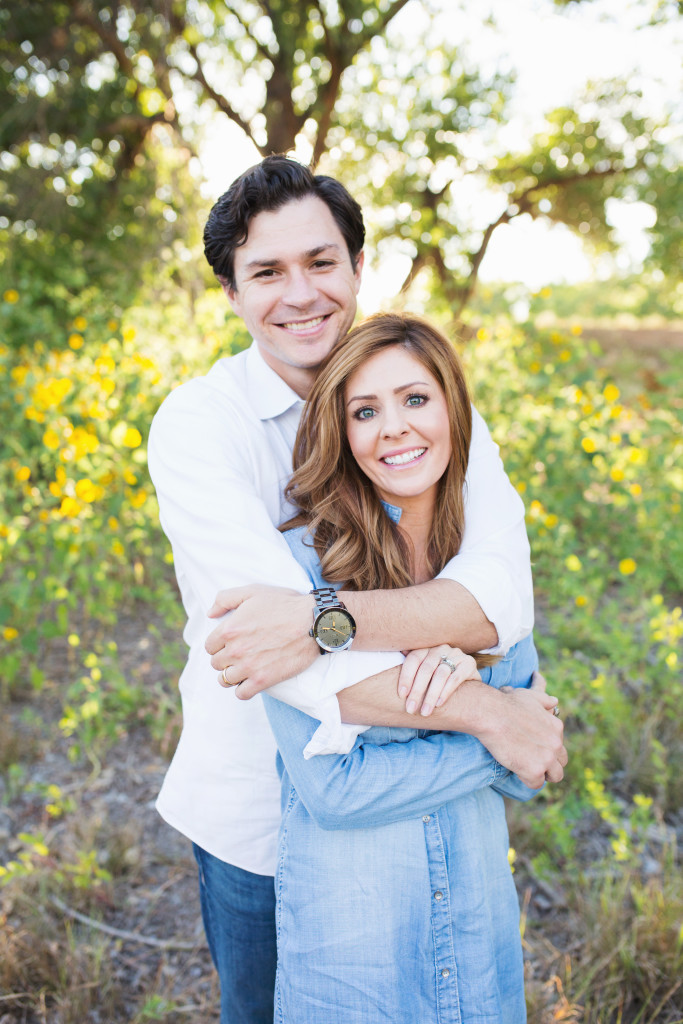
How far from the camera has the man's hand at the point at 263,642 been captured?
1.18m

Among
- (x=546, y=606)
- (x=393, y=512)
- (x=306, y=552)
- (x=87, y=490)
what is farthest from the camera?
(x=546, y=606)

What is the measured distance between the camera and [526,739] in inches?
51.6

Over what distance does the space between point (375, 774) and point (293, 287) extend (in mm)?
1066

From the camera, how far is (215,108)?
26.3 feet

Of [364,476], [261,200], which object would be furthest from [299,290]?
[364,476]

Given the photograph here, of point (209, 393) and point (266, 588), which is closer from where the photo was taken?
point (266, 588)

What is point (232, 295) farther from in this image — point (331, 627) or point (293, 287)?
point (331, 627)

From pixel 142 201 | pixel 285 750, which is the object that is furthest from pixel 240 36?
pixel 285 750

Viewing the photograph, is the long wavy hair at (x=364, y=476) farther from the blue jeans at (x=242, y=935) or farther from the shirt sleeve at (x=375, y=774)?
the blue jeans at (x=242, y=935)

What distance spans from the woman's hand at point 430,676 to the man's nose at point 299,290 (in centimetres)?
84

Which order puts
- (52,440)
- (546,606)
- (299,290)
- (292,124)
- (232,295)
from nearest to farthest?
(299,290), (232,295), (52,440), (546,606), (292,124)

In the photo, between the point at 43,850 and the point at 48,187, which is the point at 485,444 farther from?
the point at 48,187

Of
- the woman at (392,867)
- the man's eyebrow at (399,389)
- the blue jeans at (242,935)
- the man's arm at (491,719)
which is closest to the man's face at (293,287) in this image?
the man's eyebrow at (399,389)

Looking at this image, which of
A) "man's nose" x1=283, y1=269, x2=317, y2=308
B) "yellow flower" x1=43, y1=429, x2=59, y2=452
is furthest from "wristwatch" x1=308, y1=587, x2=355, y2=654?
"yellow flower" x1=43, y1=429, x2=59, y2=452
